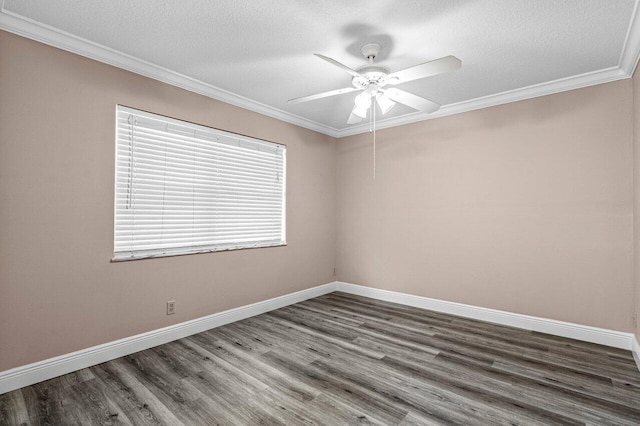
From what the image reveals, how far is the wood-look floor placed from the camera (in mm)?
1900

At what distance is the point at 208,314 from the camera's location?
10.9 ft

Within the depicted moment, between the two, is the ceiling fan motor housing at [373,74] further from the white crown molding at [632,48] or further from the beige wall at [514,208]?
the beige wall at [514,208]

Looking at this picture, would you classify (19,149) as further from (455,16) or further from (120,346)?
(455,16)

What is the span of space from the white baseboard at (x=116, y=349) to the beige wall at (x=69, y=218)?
2.2 inches

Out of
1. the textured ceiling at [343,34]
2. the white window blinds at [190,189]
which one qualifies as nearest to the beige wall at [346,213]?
the white window blinds at [190,189]

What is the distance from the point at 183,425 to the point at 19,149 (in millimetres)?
2149

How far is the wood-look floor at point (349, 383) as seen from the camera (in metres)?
1.90

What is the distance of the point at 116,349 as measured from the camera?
2.62 meters

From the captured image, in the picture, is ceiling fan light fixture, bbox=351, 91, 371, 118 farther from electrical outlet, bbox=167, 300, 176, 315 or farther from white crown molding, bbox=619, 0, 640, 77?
electrical outlet, bbox=167, 300, 176, 315

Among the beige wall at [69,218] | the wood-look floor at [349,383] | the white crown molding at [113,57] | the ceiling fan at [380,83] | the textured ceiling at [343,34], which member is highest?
the textured ceiling at [343,34]

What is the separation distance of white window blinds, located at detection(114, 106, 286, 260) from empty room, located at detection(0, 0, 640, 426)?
2 cm

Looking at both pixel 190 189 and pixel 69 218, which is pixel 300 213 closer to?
pixel 190 189

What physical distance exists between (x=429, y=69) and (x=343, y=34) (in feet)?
2.28

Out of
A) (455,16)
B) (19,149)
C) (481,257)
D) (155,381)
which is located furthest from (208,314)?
(455,16)
